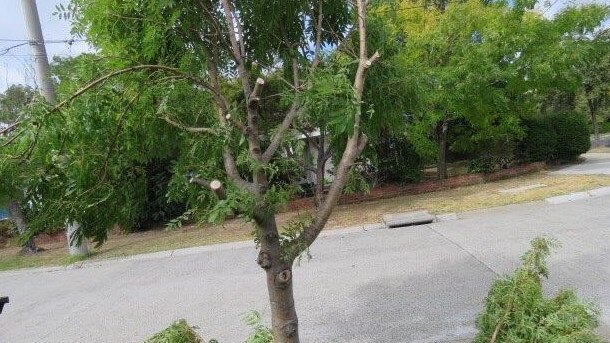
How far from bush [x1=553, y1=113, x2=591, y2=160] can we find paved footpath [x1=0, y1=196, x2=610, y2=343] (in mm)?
6728

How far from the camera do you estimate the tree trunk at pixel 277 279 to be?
7.69 ft

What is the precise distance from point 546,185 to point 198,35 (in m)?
11.8

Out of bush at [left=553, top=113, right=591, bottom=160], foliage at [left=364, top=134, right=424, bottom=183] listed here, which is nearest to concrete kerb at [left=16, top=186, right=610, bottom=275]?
foliage at [left=364, top=134, right=424, bottom=183]

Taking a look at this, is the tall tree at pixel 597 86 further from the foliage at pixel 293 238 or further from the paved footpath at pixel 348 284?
the foliage at pixel 293 238

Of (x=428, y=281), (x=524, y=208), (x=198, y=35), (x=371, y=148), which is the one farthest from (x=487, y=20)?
(x=198, y=35)

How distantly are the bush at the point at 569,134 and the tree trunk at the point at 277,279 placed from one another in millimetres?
16142

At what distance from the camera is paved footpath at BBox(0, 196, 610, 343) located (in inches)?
192

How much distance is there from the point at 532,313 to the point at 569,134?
15.3 metres

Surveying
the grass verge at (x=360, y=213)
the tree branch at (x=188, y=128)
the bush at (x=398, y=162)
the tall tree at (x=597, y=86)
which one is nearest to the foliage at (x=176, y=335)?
the tree branch at (x=188, y=128)

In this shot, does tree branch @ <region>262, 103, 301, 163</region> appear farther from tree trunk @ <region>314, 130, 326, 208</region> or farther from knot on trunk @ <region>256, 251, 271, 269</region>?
tree trunk @ <region>314, 130, 326, 208</region>

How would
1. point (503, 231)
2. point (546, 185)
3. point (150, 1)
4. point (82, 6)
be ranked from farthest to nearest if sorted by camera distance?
1. point (546, 185)
2. point (503, 231)
3. point (82, 6)
4. point (150, 1)

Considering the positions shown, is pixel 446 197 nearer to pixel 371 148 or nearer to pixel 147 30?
pixel 371 148

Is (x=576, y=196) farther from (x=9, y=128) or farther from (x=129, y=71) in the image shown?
(x=9, y=128)

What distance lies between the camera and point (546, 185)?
11.9 metres
